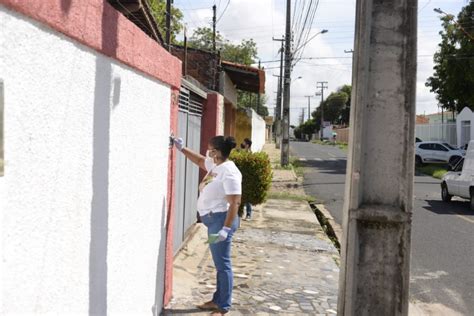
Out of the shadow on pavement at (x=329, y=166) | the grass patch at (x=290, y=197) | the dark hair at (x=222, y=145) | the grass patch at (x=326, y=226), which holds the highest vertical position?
the dark hair at (x=222, y=145)

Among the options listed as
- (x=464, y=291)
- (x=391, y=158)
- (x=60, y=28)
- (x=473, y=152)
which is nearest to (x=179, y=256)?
(x=464, y=291)

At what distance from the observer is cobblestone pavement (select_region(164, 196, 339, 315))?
18.7 feet

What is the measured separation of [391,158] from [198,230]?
5.67 meters

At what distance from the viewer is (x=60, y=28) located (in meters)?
2.45

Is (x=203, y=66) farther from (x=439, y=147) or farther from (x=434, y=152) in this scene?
(x=439, y=147)

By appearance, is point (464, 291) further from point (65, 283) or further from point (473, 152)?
point (473, 152)

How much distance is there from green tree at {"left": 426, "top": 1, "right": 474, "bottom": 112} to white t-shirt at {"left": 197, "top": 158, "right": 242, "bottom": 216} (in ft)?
92.2

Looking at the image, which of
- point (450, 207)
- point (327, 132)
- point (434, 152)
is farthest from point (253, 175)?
point (327, 132)

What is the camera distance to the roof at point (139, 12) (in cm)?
855

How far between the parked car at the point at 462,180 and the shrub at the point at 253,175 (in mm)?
6485

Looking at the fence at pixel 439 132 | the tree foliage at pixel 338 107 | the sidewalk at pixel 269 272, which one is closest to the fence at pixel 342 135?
the tree foliage at pixel 338 107

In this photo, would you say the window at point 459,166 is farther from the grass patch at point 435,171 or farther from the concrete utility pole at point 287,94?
the concrete utility pole at point 287,94

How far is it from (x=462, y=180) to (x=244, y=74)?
777cm

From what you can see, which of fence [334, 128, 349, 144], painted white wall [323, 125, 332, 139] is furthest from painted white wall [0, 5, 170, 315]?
painted white wall [323, 125, 332, 139]
